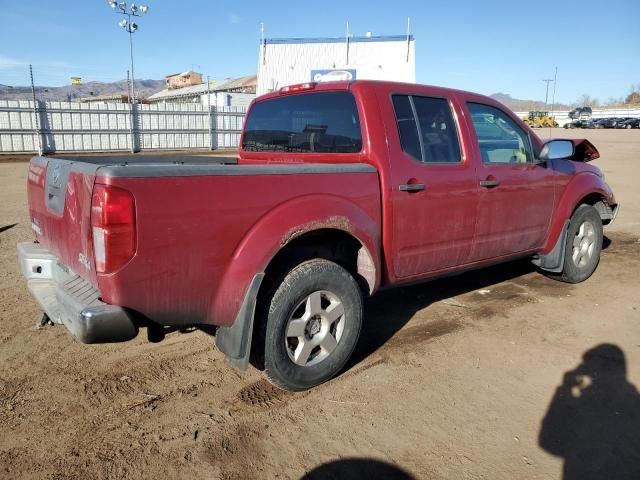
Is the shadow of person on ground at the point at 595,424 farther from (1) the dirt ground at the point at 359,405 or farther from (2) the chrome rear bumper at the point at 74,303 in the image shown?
(2) the chrome rear bumper at the point at 74,303

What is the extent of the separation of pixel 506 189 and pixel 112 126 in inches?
830

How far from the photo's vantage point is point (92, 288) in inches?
105

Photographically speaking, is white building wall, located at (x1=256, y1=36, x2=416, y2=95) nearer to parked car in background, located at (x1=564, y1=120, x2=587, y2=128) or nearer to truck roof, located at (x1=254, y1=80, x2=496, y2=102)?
truck roof, located at (x1=254, y1=80, x2=496, y2=102)

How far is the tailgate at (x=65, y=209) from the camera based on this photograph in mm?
2549

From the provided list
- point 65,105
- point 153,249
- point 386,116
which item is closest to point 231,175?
point 153,249

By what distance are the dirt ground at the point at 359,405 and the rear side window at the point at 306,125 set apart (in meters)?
1.58

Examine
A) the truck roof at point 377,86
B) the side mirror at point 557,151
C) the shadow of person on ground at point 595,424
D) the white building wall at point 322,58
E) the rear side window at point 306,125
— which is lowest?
the shadow of person on ground at point 595,424

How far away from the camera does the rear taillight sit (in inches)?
93.8

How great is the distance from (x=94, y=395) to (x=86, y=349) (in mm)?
698

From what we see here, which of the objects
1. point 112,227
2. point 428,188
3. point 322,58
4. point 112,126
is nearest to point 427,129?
point 428,188

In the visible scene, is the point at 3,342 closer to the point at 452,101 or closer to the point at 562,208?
the point at 452,101

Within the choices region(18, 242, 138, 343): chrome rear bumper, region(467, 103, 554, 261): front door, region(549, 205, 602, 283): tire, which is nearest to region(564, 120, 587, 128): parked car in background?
region(549, 205, 602, 283): tire

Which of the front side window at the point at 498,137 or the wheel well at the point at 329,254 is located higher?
the front side window at the point at 498,137

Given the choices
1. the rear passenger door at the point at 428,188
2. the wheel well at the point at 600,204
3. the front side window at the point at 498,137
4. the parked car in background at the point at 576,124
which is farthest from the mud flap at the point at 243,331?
the parked car in background at the point at 576,124
